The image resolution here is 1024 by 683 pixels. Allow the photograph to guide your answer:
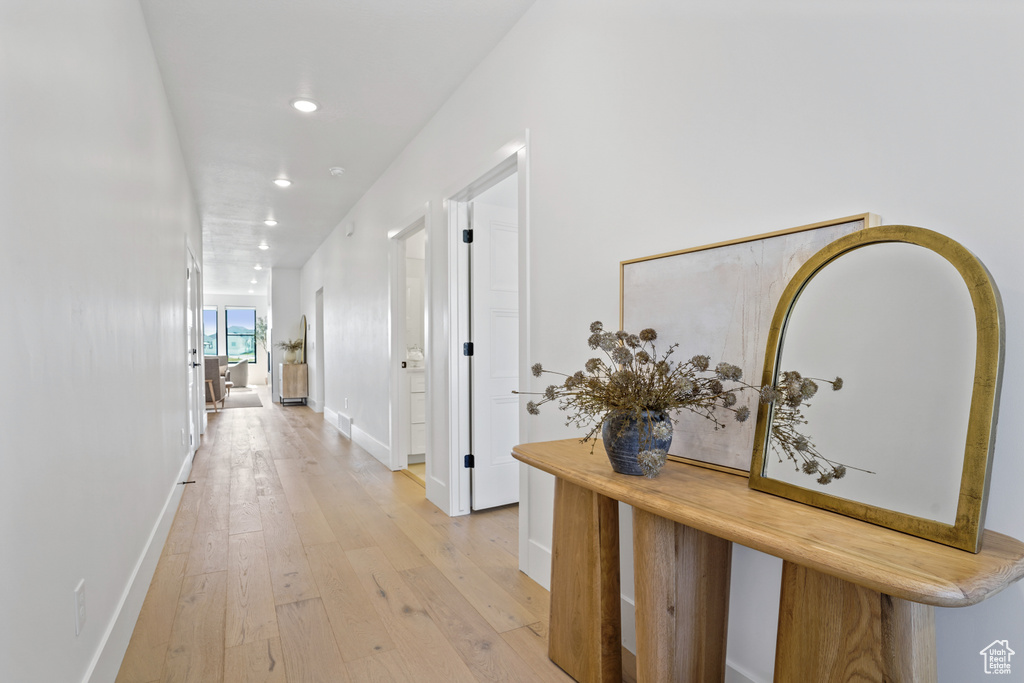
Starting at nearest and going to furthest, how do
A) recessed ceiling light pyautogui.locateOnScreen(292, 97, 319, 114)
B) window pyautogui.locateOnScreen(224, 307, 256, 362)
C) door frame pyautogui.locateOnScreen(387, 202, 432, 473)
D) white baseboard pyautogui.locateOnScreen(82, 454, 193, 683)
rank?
white baseboard pyautogui.locateOnScreen(82, 454, 193, 683), recessed ceiling light pyautogui.locateOnScreen(292, 97, 319, 114), door frame pyautogui.locateOnScreen(387, 202, 432, 473), window pyautogui.locateOnScreen(224, 307, 256, 362)

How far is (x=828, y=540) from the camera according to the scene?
0.94 meters

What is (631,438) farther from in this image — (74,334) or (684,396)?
(74,334)

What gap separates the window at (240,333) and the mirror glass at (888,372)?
16.4 meters

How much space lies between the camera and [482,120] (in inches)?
115

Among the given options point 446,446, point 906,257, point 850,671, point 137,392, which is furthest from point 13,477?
point 446,446

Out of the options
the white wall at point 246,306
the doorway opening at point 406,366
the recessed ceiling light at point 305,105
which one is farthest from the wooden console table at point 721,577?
the white wall at point 246,306

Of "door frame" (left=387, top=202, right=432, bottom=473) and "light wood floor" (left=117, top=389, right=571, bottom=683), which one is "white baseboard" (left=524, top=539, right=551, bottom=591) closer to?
"light wood floor" (left=117, top=389, right=571, bottom=683)

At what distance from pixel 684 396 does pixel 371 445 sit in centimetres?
440

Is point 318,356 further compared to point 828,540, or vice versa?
point 318,356

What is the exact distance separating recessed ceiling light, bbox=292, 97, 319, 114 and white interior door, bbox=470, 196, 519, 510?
4.00 ft

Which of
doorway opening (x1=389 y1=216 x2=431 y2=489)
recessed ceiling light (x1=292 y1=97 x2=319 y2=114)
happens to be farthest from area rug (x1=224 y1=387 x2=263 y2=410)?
recessed ceiling light (x1=292 y1=97 x2=319 y2=114)

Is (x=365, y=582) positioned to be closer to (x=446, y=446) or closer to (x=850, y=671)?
(x=446, y=446)

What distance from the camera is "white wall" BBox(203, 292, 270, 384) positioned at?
1501cm

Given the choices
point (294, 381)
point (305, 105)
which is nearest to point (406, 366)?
point (305, 105)
